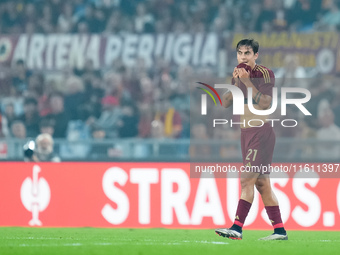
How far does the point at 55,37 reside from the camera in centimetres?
1617

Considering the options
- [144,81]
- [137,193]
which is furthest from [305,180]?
[144,81]

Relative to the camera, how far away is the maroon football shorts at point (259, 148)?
740cm

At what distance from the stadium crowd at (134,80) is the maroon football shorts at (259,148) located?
315 centimetres

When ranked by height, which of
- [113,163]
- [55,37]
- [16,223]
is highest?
[55,37]

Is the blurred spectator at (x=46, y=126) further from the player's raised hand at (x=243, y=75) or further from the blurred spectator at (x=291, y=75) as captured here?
the player's raised hand at (x=243, y=75)

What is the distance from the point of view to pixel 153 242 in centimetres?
767

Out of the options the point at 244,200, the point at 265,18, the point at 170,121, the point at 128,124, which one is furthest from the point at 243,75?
the point at 265,18

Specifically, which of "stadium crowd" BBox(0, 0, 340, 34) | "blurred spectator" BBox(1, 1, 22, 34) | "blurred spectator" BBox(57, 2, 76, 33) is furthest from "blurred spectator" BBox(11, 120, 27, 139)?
"blurred spectator" BBox(1, 1, 22, 34)

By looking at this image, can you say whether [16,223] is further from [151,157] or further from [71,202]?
[151,157]

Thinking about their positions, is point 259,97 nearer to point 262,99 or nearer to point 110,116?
point 262,99

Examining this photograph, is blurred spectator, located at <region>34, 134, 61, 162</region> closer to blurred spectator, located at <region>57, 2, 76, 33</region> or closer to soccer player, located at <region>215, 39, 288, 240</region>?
soccer player, located at <region>215, 39, 288, 240</region>

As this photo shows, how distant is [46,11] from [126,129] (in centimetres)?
561

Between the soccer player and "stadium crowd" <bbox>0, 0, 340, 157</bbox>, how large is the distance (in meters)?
3.08

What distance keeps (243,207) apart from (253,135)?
0.70 metres
